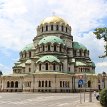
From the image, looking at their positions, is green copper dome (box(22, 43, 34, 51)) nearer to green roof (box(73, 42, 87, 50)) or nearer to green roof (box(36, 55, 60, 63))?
green roof (box(73, 42, 87, 50))

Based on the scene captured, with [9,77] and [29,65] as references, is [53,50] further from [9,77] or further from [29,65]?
[9,77]

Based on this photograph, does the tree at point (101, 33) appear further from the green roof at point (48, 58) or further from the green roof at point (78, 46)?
the green roof at point (78, 46)

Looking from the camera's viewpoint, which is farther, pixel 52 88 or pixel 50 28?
pixel 50 28

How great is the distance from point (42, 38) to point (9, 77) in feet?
52.4

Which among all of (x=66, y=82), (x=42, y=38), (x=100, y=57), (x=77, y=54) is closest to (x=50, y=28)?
(x=42, y=38)

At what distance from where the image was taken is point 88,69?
3452 inches

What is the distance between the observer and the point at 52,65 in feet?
256

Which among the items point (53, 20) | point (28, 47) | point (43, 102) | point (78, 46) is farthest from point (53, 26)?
point (43, 102)

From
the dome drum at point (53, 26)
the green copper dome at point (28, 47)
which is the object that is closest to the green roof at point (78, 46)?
the dome drum at point (53, 26)

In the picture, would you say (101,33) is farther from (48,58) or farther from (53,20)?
(53,20)

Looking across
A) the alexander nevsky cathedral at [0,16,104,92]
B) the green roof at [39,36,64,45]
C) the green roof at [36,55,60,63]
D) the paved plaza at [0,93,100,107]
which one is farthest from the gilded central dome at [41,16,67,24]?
the paved plaza at [0,93,100,107]

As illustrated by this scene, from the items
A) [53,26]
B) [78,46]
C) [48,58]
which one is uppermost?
[53,26]

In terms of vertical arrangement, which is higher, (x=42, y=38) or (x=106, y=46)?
(x=42, y=38)

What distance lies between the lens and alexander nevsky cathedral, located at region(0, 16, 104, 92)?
250ft
